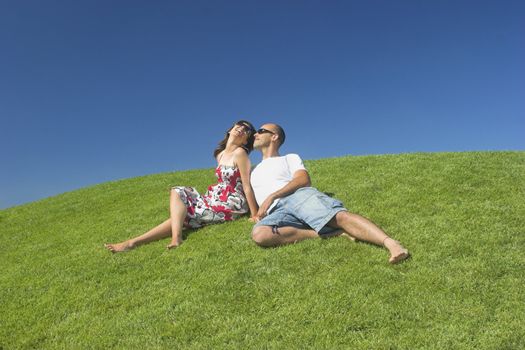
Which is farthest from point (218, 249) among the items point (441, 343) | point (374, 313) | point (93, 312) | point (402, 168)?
point (402, 168)

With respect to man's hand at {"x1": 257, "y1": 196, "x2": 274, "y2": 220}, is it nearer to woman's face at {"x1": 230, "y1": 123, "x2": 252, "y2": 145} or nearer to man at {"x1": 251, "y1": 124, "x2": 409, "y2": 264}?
man at {"x1": 251, "y1": 124, "x2": 409, "y2": 264}

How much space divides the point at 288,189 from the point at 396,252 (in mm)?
2232

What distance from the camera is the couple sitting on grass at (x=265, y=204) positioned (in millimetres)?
→ 7426

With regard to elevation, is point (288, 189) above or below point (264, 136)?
below

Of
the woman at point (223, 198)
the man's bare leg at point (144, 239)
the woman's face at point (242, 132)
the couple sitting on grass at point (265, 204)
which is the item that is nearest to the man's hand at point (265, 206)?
the couple sitting on grass at point (265, 204)

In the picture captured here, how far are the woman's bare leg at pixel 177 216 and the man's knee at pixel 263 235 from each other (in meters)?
1.77

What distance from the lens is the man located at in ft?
23.6

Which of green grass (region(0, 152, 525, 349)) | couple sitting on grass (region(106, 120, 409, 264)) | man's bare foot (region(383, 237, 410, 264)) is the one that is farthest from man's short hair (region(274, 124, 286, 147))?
man's bare foot (region(383, 237, 410, 264))

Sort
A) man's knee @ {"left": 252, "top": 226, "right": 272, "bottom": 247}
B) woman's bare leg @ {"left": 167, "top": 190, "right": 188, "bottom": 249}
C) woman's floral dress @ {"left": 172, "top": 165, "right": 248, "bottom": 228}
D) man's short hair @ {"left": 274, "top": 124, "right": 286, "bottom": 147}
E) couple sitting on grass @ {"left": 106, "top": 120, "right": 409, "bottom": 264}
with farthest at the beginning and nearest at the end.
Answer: woman's floral dress @ {"left": 172, "top": 165, "right": 248, "bottom": 228}, man's short hair @ {"left": 274, "top": 124, "right": 286, "bottom": 147}, woman's bare leg @ {"left": 167, "top": 190, "right": 188, "bottom": 249}, man's knee @ {"left": 252, "top": 226, "right": 272, "bottom": 247}, couple sitting on grass @ {"left": 106, "top": 120, "right": 409, "bottom": 264}

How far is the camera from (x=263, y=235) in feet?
25.0

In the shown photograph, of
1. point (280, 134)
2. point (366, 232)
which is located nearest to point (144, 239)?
point (280, 134)

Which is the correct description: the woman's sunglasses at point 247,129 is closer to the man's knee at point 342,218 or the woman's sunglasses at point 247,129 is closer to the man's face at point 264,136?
the man's face at point 264,136

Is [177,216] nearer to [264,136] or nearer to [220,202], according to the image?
[220,202]

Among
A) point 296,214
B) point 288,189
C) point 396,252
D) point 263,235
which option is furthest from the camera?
point 288,189
